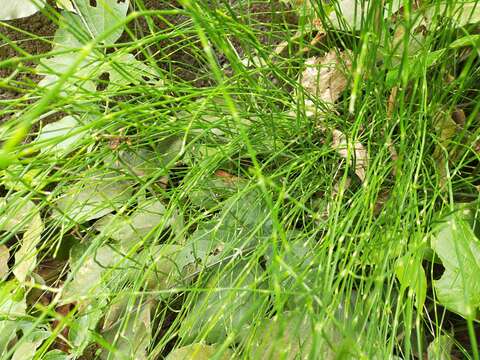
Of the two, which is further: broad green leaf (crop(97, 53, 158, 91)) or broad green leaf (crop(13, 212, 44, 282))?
broad green leaf (crop(13, 212, 44, 282))

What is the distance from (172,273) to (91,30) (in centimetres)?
44

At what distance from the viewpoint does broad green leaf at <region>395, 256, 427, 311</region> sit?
515 mm

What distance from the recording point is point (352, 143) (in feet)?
1.99

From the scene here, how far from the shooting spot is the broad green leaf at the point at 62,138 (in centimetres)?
48

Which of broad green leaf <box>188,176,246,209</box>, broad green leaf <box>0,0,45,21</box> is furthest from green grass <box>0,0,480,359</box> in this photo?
broad green leaf <box>0,0,45,21</box>

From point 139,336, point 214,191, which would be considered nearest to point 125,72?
point 214,191

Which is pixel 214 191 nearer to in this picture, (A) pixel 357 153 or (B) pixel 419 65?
(A) pixel 357 153

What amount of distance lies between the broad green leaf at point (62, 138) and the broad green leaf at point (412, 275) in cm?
32

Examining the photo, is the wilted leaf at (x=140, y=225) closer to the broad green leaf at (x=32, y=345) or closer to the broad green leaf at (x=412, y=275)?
the broad green leaf at (x=32, y=345)

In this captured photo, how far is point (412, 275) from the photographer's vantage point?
50 centimetres

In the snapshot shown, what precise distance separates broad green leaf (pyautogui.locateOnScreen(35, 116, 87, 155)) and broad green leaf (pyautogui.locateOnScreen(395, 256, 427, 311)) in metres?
0.32

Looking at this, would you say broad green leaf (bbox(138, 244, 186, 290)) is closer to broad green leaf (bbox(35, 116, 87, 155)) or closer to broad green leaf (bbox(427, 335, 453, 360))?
broad green leaf (bbox(35, 116, 87, 155))

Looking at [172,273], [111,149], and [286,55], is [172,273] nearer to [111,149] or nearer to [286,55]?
[111,149]

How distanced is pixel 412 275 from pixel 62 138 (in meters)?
0.34
